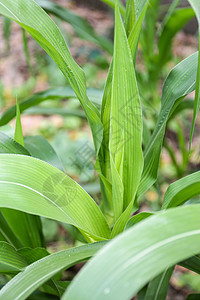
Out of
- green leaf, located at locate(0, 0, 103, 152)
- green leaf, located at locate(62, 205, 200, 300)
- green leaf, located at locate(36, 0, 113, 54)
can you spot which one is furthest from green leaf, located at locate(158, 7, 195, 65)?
green leaf, located at locate(62, 205, 200, 300)

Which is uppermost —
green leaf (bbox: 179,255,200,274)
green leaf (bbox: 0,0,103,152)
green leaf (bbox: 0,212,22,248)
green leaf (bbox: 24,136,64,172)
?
green leaf (bbox: 0,0,103,152)

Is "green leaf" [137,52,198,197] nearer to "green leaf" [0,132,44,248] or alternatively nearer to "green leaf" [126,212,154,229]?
"green leaf" [126,212,154,229]

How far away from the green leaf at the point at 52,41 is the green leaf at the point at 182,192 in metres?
0.13

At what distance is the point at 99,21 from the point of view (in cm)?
239

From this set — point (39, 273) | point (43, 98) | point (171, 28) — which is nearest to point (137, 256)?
point (39, 273)

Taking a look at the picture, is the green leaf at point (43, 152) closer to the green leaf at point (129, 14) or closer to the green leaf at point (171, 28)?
the green leaf at point (129, 14)

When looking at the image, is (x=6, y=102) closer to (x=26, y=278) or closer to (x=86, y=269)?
(x=26, y=278)

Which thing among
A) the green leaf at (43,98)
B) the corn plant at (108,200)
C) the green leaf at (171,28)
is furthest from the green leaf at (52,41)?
the green leaf at (171,28)

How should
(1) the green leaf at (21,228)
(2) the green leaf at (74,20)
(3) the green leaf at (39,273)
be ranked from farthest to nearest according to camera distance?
(2) the green leaf at (74,20)
(1) the green leaf at (21,228)
(3) the green leaf at (39,273)

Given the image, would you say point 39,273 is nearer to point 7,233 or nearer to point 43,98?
point 7,233

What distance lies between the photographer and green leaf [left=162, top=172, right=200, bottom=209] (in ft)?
1.49

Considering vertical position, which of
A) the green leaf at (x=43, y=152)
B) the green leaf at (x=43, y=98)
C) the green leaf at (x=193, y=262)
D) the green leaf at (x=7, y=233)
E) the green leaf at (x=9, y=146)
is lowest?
the green leaf at (x=7, y=233)

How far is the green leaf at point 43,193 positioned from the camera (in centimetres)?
42

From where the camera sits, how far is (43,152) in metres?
0.66
